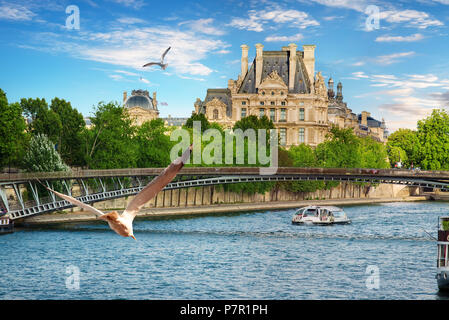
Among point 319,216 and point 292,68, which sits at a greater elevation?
point 292,68

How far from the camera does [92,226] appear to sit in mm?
55125

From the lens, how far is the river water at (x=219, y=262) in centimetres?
3040

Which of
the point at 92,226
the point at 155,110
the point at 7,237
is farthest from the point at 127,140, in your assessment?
the point at 155,110

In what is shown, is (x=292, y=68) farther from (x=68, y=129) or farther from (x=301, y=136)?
(x=68, y=129)

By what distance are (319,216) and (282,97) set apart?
198 feet

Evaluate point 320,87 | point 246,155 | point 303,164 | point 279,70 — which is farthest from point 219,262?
point 320,87

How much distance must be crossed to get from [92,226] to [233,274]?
900 inches

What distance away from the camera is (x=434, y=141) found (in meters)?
94.7

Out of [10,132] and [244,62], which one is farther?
[244,62]

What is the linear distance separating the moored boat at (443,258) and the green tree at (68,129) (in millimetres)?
41470

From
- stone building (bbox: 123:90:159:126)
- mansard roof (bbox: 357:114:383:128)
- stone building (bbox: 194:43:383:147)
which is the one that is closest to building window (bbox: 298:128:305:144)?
stone building (bbox: 194:43:383:147)

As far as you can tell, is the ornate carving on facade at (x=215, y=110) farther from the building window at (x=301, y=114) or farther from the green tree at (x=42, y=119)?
the green tree at (x=42, y=119)

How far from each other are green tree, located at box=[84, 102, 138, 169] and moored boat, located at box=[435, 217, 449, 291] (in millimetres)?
→ 38547

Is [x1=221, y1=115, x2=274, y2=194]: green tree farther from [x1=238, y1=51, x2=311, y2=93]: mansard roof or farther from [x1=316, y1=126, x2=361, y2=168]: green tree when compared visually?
[x1=238, y1=51, x2=311, y2=93]: mansard roof
